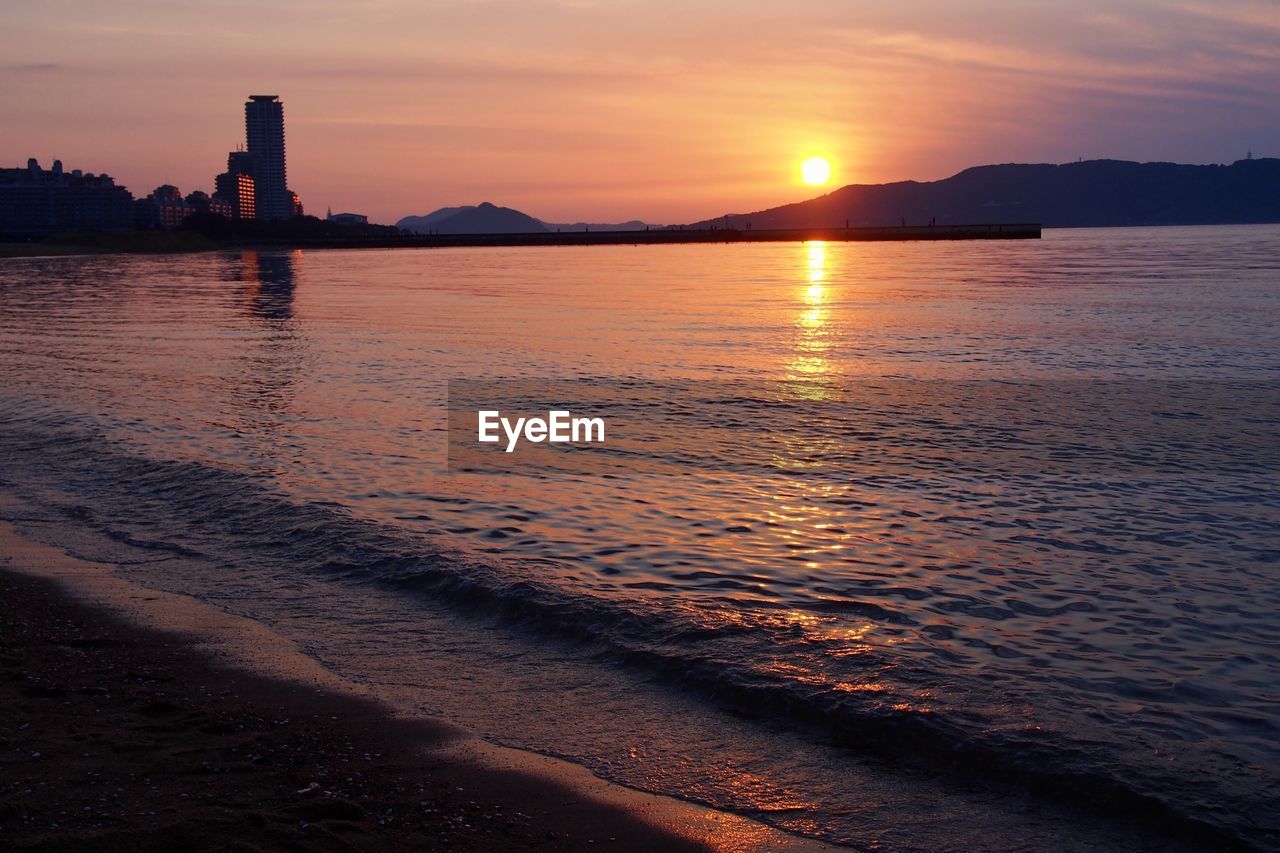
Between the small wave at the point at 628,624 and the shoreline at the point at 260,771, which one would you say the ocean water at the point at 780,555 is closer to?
the small wave at the point at 628,624

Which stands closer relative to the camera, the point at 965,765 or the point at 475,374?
the point at 965,765

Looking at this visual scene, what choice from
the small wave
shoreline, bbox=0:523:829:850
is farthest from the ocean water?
shoreline, bbox=0:523:829:850

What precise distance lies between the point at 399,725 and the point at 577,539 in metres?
4.81

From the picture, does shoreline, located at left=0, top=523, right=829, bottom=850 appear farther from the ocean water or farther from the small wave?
the small wave

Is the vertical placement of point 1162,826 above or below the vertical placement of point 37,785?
below

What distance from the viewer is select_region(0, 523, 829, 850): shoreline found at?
17.4ft

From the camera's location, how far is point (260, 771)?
6004 millimetres

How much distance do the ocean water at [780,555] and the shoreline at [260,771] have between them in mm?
394

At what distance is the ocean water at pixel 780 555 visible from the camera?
659 cm

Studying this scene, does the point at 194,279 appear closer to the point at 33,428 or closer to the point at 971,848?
the point at 33,428

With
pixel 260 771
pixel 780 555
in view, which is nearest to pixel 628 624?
pixel 780 555

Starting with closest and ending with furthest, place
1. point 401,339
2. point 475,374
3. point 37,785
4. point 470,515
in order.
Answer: point 37,785 → point 470,515 → point 475,374 → point 401,339

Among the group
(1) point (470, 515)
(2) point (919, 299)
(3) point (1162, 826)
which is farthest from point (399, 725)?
(2) point (919, 299)

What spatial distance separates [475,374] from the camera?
82.2 feet
